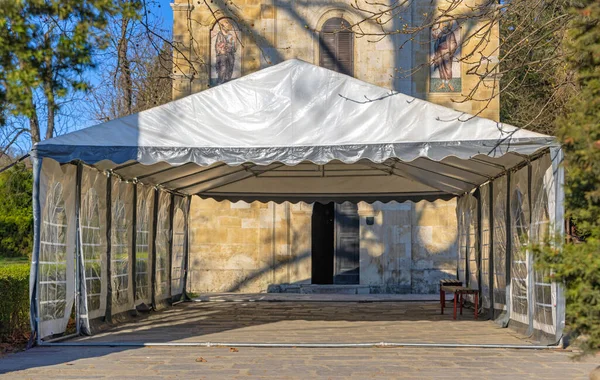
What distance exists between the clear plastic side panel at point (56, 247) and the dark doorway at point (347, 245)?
11531 millimetres

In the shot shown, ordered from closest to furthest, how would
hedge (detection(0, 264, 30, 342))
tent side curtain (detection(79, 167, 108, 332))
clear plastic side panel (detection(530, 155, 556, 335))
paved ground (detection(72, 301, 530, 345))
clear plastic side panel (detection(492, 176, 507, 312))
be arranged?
1. clear plastic side panel (detection(530, 155, 556, 335))
2. hedge (detection(0, 264, 30, 342))
3. paved ground (detection(72, 301, 530, 345))
4. tent side curtain (detection(79, 167, 108, 332))
5. clear plastic side panel (detection(492, 176, 507, 312))

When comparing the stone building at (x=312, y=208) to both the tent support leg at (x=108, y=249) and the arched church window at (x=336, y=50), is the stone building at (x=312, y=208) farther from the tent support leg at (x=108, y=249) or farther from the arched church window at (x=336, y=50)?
the tent support leg at (x=108, y=249)

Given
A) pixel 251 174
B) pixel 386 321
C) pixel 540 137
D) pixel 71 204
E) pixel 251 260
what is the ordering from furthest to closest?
pixel 251 260 < pixel 251 174 < pixel 386 321 < pixel 71 204 < pixel 540 137

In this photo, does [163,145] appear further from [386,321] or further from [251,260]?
[251,260]

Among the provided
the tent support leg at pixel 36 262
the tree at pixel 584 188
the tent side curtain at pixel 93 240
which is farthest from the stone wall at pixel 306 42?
the tree at pixel 584 188

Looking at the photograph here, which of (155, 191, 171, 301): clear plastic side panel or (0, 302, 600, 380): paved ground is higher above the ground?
(155, 191, 171, 301): clear plastic side panel

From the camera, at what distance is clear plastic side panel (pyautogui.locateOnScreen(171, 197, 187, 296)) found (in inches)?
689

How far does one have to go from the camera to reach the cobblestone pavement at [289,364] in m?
8.24

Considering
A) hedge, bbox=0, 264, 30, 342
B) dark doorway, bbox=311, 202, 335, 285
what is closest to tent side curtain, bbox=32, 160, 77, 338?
hedge, bbox=0, 264, 30, 342

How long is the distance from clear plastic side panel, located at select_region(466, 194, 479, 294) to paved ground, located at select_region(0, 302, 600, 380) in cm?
188

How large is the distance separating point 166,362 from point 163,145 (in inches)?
106

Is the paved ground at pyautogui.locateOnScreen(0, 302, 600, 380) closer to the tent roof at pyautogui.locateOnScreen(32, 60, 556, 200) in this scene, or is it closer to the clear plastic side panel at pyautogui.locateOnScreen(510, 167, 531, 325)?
the clear plastic side panel at pyautogui.locateOnScreen(510, 167, 531, 325)

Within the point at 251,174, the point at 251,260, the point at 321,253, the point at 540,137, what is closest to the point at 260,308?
the point at 251,174

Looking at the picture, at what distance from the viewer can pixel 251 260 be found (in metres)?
22.1
